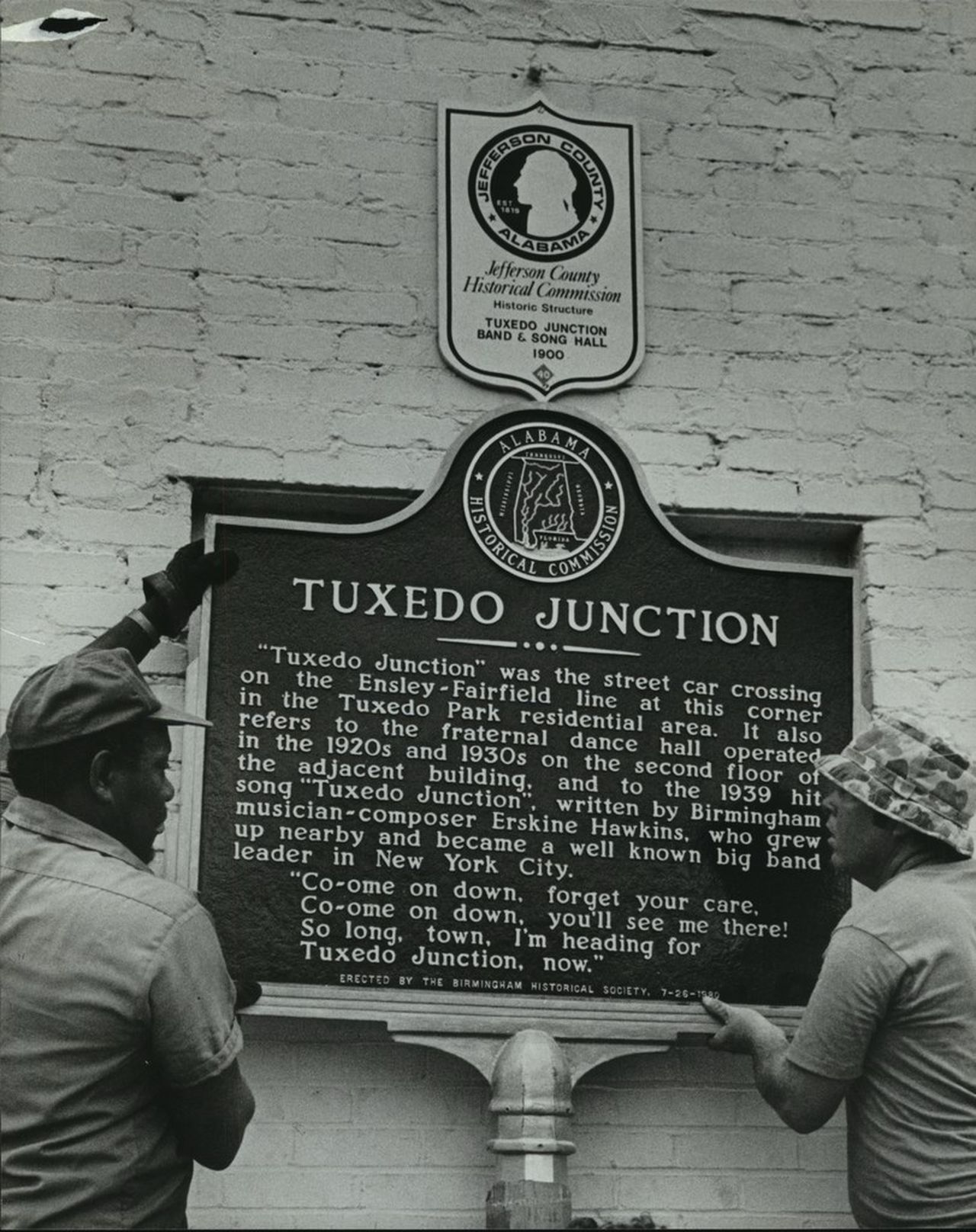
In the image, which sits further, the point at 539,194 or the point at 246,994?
the point at 539,194

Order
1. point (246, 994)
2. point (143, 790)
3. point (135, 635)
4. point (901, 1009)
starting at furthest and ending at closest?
point (135, 635) < point (246, 994) < point (901, 1009) < point (143, 790)

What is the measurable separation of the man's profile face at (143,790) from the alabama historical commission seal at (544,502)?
1.47 meters

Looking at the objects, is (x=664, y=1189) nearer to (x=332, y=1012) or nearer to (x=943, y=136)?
(x=332, y=1012)

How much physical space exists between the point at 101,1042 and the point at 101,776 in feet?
1.99

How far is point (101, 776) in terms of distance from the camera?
13.8ft

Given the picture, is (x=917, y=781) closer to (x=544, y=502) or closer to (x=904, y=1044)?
(x=904, y=1044)

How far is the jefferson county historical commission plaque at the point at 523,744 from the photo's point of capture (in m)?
5.13

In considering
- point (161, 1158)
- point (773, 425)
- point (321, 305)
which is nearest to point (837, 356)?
point (773, 425)

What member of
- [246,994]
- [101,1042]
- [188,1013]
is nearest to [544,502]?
[246,994]

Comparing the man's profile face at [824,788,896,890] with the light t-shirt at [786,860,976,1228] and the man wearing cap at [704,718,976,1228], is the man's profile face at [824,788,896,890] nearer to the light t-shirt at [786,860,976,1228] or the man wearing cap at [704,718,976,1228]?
the man wearing cap at [704,718,976,1228]

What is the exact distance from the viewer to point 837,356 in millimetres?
5938

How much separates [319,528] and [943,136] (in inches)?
96.3

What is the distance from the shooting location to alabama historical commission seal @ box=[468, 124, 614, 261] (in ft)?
19.3

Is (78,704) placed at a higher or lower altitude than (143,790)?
higher
